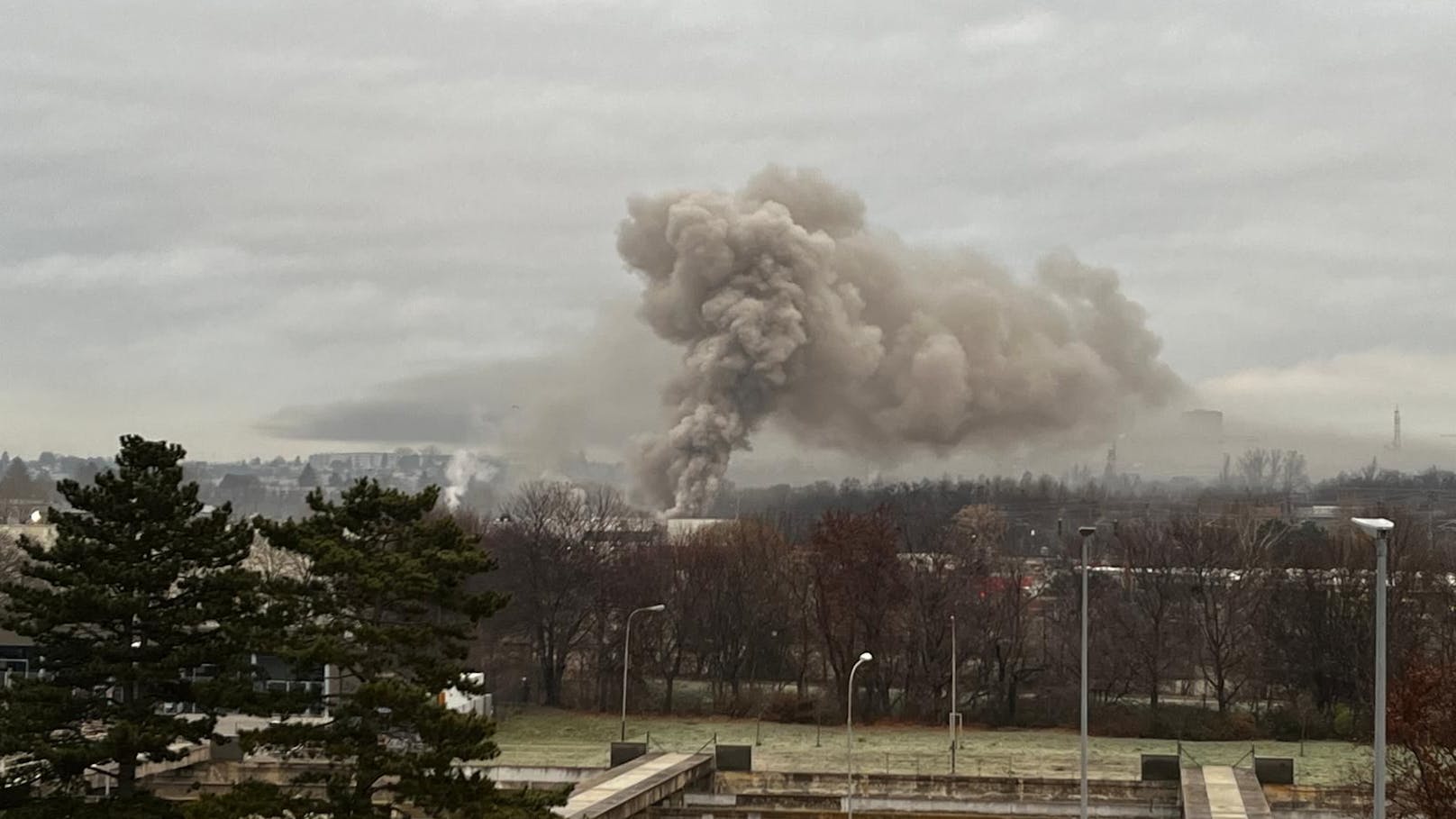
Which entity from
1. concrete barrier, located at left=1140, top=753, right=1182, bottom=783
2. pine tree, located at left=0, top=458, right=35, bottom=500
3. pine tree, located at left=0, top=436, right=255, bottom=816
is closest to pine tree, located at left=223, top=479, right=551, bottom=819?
pine tree, located at left=0, top=436, right=255, bottom=816

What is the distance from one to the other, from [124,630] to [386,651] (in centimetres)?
322

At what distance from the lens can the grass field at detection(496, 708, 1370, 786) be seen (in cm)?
3638

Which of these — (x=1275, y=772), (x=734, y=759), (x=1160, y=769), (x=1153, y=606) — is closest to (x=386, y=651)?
(x=734, y=759)

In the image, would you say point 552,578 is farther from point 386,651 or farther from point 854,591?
point 386,651

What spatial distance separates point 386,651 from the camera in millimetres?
20281

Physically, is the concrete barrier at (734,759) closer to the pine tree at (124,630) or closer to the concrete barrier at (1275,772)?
the concrete barrier at (1275,772)

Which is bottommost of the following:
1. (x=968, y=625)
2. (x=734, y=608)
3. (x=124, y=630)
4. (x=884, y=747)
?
(x=884, y=747)

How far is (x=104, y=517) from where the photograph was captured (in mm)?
21031

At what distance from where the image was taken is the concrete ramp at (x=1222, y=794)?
27500 mm


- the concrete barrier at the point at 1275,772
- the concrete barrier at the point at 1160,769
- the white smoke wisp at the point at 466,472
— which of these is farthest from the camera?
the white smoke wisp at the point at 466,472

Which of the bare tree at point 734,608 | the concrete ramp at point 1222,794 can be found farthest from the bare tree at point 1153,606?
the concrete ramp at point 1222,794

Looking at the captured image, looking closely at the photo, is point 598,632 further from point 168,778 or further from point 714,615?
point 168,778

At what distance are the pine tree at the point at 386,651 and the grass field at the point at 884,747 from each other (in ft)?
50.9

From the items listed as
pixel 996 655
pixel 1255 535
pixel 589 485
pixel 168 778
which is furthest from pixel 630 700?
pixel 589 485
